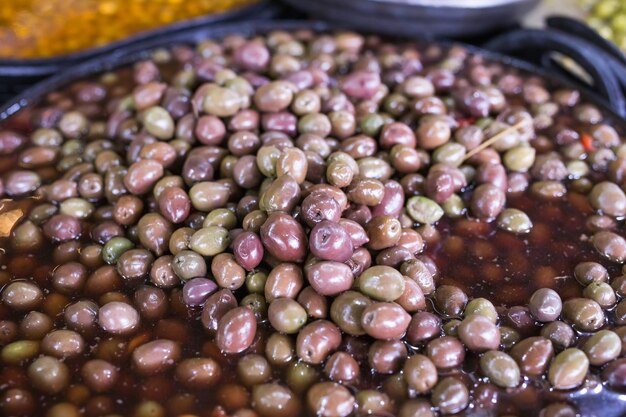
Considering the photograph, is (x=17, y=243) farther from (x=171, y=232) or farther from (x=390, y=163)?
(x=390, y=163)

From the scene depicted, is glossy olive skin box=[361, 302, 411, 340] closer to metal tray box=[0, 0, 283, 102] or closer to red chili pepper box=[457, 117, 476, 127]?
red chili pepper box=[457, 117, 476, 127]

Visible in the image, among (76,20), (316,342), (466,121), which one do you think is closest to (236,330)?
(316,342)

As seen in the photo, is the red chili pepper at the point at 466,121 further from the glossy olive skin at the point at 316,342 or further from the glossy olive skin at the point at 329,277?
the glossy olive skin at the point at 316,342

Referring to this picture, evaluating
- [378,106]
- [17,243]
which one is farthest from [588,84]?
[17,243]

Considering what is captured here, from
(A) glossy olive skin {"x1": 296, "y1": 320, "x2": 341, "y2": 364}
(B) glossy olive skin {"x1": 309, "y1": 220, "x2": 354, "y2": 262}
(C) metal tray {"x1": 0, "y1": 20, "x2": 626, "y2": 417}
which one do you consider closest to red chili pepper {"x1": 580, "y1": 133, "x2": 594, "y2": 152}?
(C) metal tray {"x1": 0, "y1": 20, "x2": 626, "y2": 417}

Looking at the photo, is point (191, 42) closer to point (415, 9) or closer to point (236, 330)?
point (415, 9)
